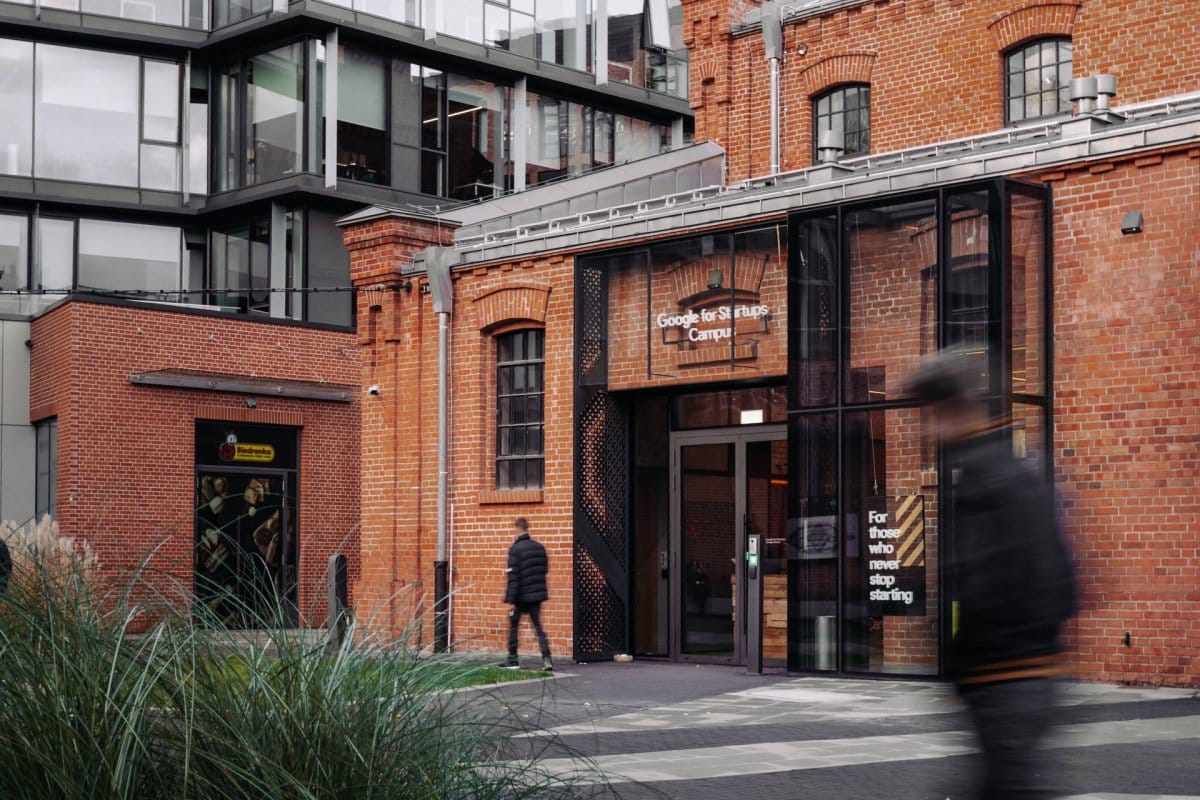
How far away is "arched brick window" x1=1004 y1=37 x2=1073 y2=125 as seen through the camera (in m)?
20.1

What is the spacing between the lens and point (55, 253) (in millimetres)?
33688

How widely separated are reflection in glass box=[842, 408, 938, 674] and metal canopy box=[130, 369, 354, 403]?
14.9 meters

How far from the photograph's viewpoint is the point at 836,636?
50.3 feet

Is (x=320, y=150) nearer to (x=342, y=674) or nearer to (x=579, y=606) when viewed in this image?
(x=579, y=606)

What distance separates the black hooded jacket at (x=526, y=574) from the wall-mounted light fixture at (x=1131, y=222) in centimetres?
712

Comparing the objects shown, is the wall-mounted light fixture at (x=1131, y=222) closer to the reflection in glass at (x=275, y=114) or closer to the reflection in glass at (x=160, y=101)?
the reflection in glass at (x=275, y=114)

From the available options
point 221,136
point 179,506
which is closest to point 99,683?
point 179,506

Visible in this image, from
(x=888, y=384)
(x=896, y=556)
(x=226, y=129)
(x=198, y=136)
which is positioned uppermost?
(x=226, y=129)

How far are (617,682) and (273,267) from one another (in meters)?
Answer: 20.2

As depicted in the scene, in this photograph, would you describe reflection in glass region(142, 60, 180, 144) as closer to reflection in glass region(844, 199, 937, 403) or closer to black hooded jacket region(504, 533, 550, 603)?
black hooded jacket region(504, 533, 550, 603)

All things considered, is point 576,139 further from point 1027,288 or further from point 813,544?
point 1027,288

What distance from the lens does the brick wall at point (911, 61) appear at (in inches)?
752

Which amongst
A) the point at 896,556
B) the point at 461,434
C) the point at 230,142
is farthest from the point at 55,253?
the point at 896,556

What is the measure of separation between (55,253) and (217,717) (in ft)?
101
